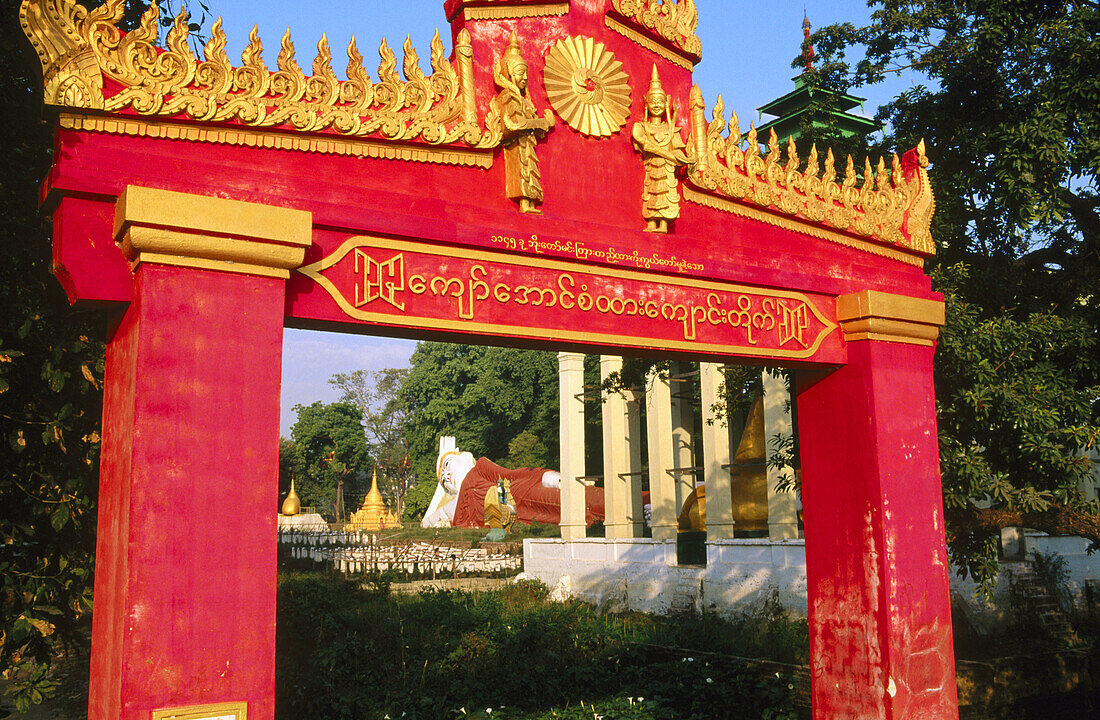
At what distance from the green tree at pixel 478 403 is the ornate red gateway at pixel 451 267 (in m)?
34.7

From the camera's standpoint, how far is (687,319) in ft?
17.8

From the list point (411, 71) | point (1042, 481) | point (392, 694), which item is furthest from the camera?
point (392, 694)

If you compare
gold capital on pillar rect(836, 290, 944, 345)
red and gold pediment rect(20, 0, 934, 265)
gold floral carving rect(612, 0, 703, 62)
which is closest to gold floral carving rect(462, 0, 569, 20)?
red and gold pediment rect(20, 0, 934, 265)

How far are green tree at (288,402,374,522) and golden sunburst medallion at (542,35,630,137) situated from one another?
46460mm

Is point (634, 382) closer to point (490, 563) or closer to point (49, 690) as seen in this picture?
point (49, 690)

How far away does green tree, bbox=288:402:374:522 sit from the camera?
1983 inches

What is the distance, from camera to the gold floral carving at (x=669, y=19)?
547cm

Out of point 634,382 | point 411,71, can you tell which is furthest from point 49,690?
point 634,382

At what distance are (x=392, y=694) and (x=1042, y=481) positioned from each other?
21.0 ft

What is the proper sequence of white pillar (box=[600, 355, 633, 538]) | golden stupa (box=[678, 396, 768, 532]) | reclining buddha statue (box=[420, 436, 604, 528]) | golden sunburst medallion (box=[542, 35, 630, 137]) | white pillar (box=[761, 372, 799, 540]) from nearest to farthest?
golden sunburst medallion (box=[542, 35, 630, 137]), white pillar (box=[761, 372, 799, 540]), golden stupa (box=[678, 396, 768, 532]), white pillar (box=[600, 355, 633, 538]), reclining buddha statue (box=[420, 436, 604, 528])

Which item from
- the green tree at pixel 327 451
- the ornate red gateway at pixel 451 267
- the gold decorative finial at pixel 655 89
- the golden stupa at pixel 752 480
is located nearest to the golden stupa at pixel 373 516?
the green tree at pixel 327 451

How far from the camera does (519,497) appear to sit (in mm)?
34719

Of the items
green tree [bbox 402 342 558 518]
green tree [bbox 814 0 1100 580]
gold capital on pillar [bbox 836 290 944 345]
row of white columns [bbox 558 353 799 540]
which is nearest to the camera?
gold capital on pillar [bbox 836 290 944 345]

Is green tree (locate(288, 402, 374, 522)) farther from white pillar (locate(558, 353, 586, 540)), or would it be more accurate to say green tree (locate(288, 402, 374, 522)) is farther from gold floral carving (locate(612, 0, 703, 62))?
gold floral carving (locate(612, 0, 703, 62))
